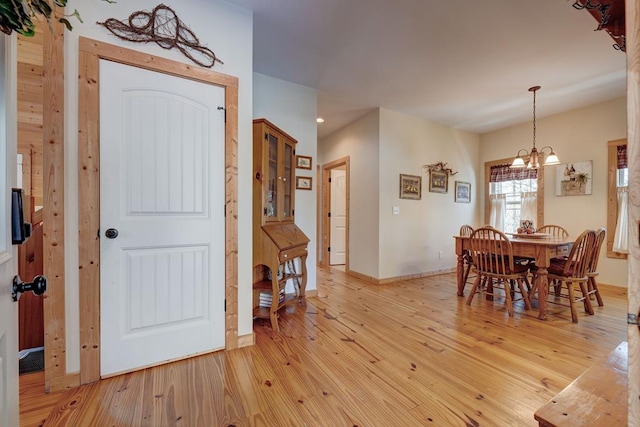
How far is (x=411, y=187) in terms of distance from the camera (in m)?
4.44

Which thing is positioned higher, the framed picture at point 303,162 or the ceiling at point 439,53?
the ceiling at point 439,53

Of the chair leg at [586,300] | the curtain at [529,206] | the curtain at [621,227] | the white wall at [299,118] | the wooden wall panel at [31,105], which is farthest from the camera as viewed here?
the curtain at [529,206]

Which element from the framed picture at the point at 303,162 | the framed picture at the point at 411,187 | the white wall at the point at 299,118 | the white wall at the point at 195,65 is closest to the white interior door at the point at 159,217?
the white wall at the point at 195,65

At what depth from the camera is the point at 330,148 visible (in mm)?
5469

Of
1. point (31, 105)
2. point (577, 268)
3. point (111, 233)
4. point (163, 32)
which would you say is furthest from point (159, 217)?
point (577, 268)

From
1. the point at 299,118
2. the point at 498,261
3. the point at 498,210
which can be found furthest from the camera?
the point at 498,210

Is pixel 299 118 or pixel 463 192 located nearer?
pixel 299 118

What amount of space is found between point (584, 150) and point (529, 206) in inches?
43.0

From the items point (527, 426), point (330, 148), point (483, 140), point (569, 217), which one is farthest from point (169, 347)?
point (483, 140)

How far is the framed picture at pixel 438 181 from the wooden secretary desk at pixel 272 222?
275 centimetres

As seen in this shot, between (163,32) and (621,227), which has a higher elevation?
(163,32)

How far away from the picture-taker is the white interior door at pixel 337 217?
561 cm

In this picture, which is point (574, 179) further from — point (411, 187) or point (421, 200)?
point (411, 187)

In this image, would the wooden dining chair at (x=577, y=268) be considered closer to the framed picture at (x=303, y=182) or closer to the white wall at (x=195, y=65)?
the framed picture at (x=303, y=182)
